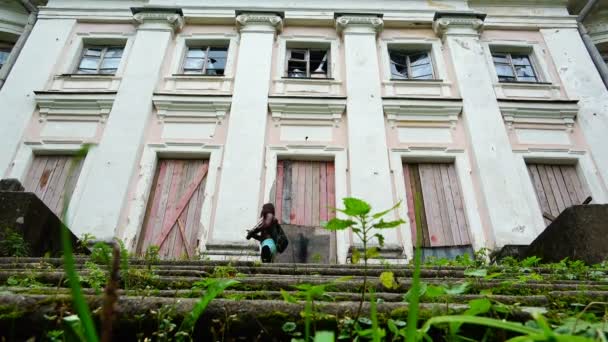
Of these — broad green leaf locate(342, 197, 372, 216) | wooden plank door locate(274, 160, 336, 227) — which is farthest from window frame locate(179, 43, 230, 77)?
broad green leaf locate(342, 197, 372, 216)

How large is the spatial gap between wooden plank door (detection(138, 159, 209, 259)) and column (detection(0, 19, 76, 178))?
3110 millimetres

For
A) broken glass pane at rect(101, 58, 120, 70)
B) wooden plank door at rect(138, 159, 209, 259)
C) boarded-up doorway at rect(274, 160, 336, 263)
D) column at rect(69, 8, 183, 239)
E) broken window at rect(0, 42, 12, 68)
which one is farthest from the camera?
broken window at rect(0, 42, 12, 68)

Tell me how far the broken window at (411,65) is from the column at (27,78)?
850cm

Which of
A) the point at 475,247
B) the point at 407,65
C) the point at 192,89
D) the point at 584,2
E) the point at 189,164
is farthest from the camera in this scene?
the point at 584,2

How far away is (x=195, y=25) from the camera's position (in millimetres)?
10930

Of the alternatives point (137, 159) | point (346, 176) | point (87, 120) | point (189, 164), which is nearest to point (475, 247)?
point (346, 176)

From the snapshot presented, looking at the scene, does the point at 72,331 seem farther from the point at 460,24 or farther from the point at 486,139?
the point at 460,24

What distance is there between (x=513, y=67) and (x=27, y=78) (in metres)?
12.0

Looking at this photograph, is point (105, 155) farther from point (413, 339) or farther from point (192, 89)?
point (413, 339)

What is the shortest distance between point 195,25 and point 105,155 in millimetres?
4800

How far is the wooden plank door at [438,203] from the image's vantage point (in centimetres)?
769

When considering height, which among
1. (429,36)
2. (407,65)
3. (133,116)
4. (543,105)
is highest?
(429,36)

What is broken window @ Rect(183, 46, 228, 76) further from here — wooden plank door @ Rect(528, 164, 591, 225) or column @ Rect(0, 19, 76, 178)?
wooden plank door @ Rect(528, 164, 591, 225)

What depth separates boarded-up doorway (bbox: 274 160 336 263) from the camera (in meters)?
7.16
